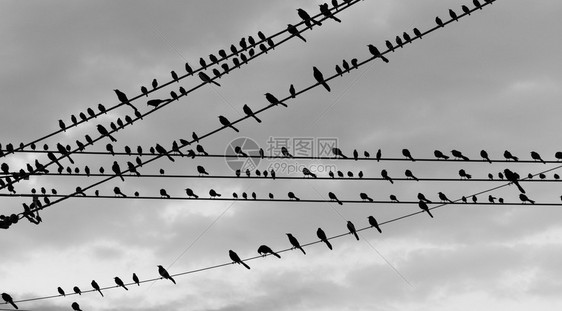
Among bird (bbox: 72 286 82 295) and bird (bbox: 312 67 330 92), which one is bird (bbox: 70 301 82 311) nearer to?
bird (bbox: 72 286 82 295)

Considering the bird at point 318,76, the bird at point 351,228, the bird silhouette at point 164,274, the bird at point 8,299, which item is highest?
the bird at point 8,299

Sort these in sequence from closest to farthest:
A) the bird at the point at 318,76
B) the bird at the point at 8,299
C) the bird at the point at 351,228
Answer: the bird at the point at 318,76
the bird at the point at 351,228
the bird at the point at 8,299

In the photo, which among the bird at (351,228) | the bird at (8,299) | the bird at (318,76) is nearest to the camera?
the bird at (318,76)

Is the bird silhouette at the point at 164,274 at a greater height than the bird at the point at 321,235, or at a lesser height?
greater

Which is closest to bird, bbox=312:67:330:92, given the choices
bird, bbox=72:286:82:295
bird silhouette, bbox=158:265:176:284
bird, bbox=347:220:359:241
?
bird, bbox=347:220:359:241

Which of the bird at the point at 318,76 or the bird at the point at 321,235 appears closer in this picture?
the bird at the point at 318,76

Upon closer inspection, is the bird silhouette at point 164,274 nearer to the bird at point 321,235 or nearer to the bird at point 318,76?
the bird at point 321,235

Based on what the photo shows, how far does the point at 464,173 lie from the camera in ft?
58.4

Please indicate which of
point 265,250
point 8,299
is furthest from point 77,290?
point 265,250

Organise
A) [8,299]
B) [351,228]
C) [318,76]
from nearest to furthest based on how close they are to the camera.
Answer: [318,76]
[351,228]
[8,299]

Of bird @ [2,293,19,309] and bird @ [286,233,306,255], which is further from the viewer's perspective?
bird @ [2,293,19,309]

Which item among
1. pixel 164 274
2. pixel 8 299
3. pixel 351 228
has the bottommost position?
pixel 351 228

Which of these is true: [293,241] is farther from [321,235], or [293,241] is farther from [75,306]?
[75,306]

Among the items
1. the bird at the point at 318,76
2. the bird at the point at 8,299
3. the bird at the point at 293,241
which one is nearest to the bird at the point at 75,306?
the bird at the point at 8,299
